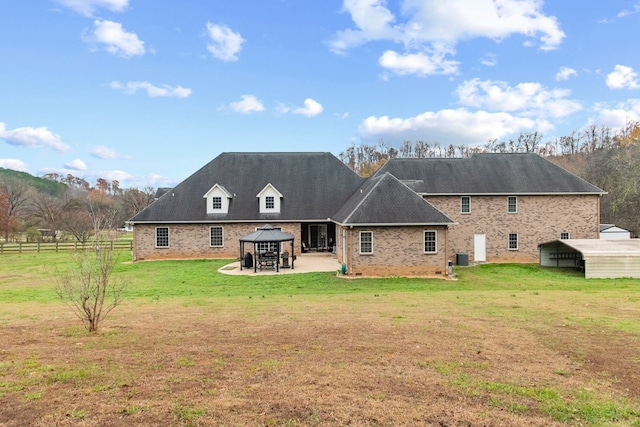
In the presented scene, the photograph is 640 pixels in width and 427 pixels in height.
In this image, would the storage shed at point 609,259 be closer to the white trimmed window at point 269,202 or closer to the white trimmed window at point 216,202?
the white trimmed window at point 269,202

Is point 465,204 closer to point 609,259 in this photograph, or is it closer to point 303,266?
point 609,259

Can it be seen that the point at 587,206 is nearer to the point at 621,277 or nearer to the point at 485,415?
the point at 621,277

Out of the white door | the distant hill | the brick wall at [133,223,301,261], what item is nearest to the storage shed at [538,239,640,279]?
the white door

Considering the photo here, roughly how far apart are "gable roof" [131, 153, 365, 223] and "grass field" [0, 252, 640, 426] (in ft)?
49.4

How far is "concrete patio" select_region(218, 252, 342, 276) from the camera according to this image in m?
21.5

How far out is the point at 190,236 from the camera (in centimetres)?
2777

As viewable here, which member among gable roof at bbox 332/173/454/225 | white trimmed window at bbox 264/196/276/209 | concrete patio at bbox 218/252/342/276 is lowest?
concrete patio at bbox 218/252/342/276

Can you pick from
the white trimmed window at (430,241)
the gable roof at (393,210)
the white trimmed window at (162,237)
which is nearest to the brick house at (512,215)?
the gable roof at (393,210)

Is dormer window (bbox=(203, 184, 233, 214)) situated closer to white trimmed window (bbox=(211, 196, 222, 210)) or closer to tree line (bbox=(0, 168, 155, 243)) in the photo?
white trimmed window (bbox=(211, 196, 222, 210))

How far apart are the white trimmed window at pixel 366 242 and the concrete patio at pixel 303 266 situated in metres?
2.07

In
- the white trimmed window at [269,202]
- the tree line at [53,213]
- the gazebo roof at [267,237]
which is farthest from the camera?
the tree line at [53,213]

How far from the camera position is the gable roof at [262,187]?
92.4 feet

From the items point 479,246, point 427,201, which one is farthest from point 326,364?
point 479,246

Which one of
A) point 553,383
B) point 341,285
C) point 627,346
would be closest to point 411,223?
point 341,285
